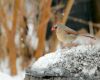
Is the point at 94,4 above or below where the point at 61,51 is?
above

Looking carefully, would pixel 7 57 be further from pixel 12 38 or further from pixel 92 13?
pixel 92 13

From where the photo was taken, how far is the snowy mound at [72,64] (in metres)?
1.27

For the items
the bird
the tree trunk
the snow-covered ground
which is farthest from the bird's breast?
the snow-covered ground

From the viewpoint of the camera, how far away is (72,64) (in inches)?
51.2

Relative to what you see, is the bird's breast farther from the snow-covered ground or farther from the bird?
the snow-covered ground

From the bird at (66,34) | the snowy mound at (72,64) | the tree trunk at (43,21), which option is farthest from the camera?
the tree trunk at (43,21)

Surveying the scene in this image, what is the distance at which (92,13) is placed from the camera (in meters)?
3.64

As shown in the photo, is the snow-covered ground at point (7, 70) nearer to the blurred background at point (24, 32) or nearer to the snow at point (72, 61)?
the blurred background at point (24, 32)

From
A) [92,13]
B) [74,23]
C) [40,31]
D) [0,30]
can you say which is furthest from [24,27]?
[92,13]

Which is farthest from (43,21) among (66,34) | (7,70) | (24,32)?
(66,34)

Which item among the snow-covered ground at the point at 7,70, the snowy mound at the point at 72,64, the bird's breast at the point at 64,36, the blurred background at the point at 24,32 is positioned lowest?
the snowy mound at the point at 72,64

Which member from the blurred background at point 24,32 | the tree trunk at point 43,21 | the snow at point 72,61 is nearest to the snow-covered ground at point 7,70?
the blurred background at point 24,32

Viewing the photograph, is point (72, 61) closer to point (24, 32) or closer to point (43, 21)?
point (43, 21)

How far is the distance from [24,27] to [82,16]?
136 cm
